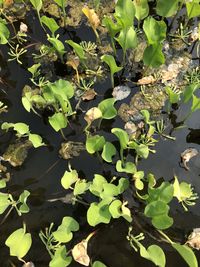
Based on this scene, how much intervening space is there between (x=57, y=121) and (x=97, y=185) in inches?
11.3

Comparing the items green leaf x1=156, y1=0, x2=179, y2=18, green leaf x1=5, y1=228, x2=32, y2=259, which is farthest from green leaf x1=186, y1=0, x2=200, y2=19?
green leaf x1=5, y1=228, x2=32, y2=259

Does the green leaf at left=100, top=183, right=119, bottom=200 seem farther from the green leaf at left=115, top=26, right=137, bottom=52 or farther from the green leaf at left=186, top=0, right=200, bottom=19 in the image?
the green leaf at left=186, top=0, right=200, bottom=19

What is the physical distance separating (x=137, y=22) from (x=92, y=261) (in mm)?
1149

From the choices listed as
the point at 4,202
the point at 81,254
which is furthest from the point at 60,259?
the point at 4,202

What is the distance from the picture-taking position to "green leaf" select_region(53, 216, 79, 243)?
1.27 meters

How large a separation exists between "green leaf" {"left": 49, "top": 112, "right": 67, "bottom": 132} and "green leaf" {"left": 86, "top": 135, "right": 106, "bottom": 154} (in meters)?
0.13

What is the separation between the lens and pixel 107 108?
146 centimetres

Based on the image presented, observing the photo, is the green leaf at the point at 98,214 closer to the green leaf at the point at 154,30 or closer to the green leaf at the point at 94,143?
the green leaf at the point at 94,143

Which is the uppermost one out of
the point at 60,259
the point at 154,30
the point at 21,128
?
the point at 154,30

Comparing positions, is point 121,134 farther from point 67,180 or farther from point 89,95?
point 89,95

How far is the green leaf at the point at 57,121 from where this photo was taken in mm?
1444

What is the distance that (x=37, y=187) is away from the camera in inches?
58.2

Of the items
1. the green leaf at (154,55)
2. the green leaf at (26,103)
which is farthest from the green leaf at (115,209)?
the green leaf at (154,55)

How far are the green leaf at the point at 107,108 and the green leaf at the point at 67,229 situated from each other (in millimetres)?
411
